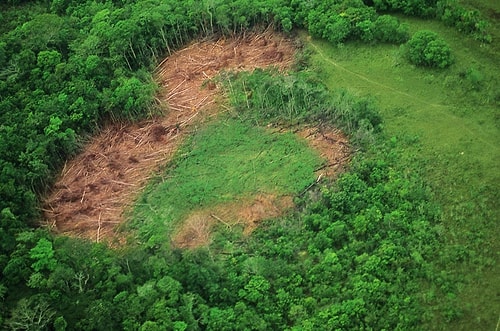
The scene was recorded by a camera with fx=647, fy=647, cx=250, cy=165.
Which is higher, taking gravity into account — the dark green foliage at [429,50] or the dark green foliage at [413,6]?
the dark green foliage at [413,6]

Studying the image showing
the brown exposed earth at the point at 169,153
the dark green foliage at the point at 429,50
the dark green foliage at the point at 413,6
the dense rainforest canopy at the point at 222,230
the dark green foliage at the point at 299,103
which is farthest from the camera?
the dark green foliage at the point at 413,6

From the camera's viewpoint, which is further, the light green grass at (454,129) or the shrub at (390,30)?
the shrub at (390,30)

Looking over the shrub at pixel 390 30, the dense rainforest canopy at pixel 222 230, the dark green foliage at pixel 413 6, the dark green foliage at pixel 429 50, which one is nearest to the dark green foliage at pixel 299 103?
the dense rainforest canopy at pixel 222 230

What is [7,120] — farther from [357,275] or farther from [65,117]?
[357,275]

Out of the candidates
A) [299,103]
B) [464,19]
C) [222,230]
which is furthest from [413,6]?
[222,230]

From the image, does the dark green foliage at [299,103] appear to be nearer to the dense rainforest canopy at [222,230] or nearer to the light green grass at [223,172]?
the dense rainforest canopy at [222,230]

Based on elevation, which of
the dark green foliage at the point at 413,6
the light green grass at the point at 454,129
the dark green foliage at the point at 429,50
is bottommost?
the light green grass at the point at 454,129

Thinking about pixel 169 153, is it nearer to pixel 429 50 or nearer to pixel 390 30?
pixel 390 30
